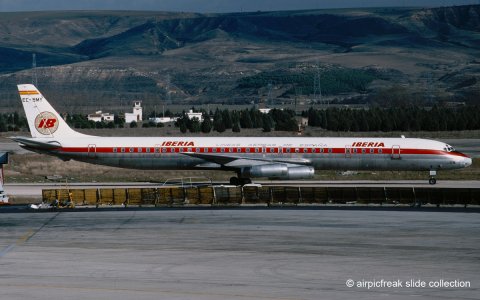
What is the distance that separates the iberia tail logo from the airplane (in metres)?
0.42

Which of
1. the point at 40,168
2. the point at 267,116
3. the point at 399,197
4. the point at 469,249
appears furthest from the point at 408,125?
the point at 469,249

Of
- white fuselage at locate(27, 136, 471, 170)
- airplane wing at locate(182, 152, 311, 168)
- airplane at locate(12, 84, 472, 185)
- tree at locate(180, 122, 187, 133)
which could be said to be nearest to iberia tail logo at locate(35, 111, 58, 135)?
airplane at locate(12, 84, 472, 185)

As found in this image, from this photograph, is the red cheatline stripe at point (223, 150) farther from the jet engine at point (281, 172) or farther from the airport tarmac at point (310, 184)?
the airport tarmac at point (310, 184)

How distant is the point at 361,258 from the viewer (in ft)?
115

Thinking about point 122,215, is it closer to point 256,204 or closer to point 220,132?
point 256,204

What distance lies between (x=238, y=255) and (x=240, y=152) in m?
28.8

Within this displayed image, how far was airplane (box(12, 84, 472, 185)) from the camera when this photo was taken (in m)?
64.1

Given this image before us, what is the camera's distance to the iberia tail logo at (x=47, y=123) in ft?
215

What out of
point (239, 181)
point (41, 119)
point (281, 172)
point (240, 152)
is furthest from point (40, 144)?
point (281, 172)

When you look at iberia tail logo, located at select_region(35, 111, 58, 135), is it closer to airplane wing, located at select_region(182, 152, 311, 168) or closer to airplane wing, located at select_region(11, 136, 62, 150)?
airplane wing, located at select_region(11, 136, 62, 150)

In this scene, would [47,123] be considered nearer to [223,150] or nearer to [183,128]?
[223,150]

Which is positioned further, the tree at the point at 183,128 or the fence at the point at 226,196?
the tree at the point at 183,128

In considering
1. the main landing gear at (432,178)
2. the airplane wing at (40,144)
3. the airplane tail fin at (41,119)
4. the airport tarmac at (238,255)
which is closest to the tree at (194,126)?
the airplane tail fin at (41,119)

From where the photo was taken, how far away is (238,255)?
117 feet
